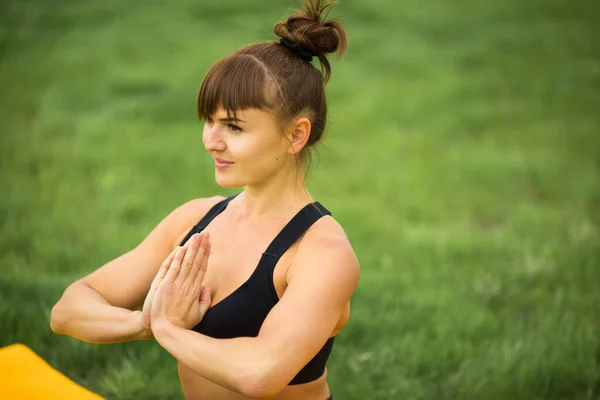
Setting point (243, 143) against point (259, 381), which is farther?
point (243, 143)

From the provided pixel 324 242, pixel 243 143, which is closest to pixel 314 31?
pixel 243 143

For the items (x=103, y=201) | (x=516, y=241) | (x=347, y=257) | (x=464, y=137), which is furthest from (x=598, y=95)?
(x=347, y=257)

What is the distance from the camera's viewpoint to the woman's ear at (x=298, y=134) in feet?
8.89

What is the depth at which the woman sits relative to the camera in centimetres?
249

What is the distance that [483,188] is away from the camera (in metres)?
6.86

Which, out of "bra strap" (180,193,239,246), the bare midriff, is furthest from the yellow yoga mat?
"bra strap" (180,193,239,246)

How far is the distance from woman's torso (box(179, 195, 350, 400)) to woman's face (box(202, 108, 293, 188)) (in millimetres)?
207

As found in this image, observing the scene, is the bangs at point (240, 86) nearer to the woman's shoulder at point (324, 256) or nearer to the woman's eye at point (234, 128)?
the woman's eye at point (234, 128)

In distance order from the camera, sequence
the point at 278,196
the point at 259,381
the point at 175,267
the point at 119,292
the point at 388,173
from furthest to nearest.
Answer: the point at 388,173 < the point at 119,292 < the point at 278,196 < the point at 175,267 < the point at 259,381

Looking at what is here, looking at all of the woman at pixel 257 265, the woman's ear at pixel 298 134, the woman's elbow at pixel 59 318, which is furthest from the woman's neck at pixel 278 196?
the woman's elbow at pixel 59 318

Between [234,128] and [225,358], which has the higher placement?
[234,128]

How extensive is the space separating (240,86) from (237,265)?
1.93 ft

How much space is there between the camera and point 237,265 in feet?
9.18

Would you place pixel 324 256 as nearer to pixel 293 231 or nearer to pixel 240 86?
pixel 293 231
